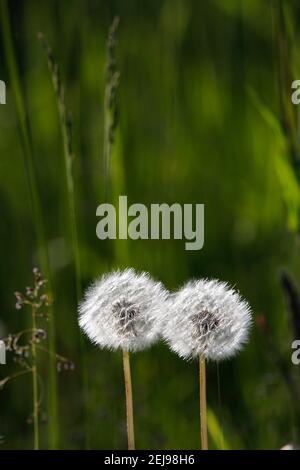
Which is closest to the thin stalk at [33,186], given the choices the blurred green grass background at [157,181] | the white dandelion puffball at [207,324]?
the blurred green grass background at [157,181]

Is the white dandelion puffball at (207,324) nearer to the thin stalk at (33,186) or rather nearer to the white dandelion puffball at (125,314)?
the white dandelion puffball at (125,314)

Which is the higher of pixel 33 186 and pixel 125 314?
pixel 33 186

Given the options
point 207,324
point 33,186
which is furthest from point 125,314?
point 33,186

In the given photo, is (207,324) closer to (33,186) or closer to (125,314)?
(125,314)

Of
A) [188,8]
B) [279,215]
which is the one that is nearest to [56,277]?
[279,215]
